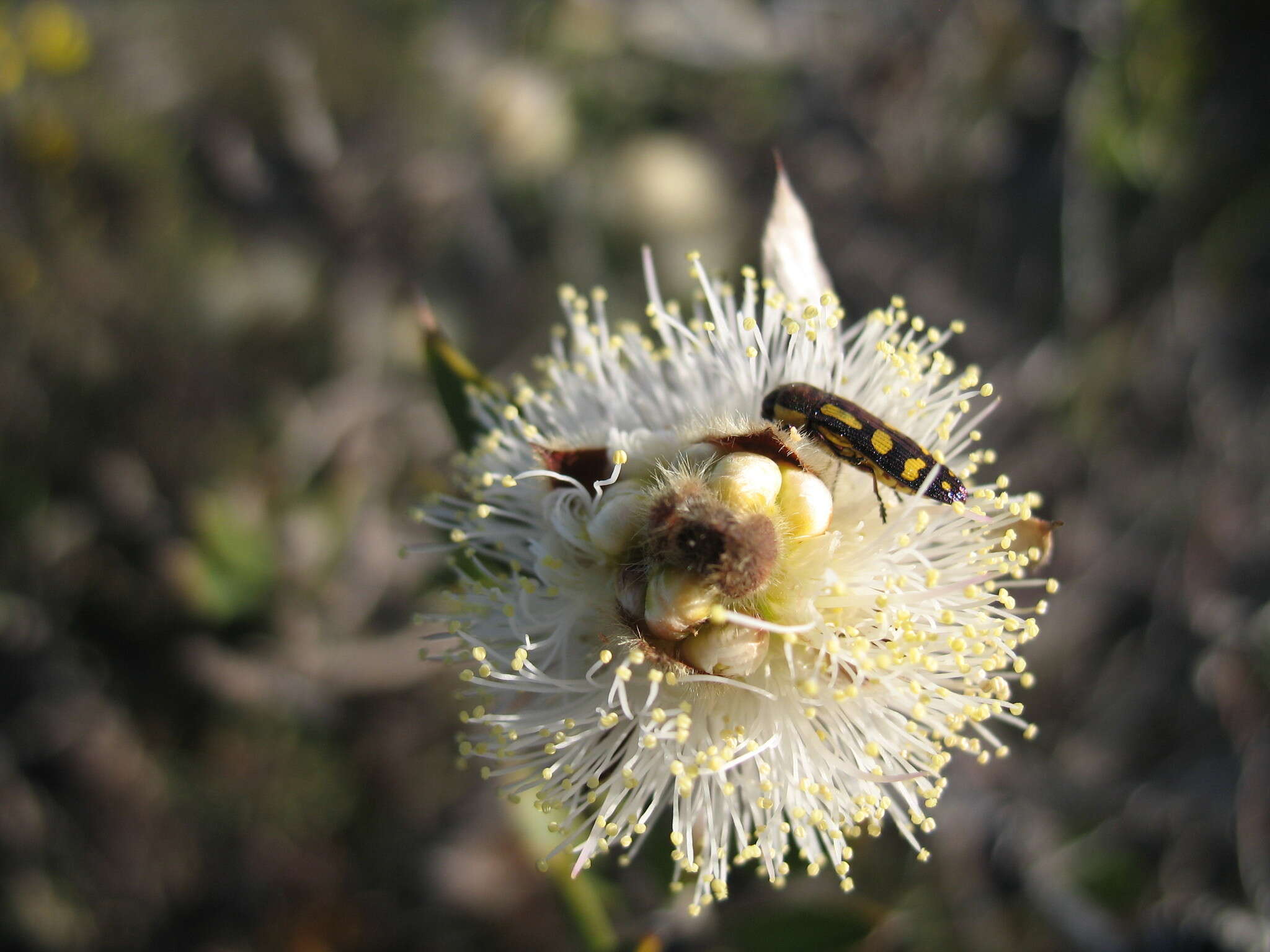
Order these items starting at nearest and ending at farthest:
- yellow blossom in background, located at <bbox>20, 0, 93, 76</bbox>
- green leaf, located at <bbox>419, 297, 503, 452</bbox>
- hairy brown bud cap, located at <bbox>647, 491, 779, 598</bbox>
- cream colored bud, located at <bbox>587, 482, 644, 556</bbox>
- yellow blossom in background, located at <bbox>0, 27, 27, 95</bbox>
Answer: hairy brown bud cap, located at <bbox>647, 491, 779, 598</bbox>, cream colored bud, located at <bbox>587, 482, 644, 556</bbox>, green leaf, located at <bbox>419, 297, 503, 452</bbox>, yellow blossom in background, located at <bbox>0, 27, 27, 95</bbox>, yellow blossom in background, located at <bbox>20, 0, 93, 76</bbox>

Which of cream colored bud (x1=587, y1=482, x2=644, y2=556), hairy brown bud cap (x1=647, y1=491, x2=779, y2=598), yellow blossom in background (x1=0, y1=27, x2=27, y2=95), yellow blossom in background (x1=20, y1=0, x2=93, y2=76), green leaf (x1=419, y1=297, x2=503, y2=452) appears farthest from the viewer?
yellow blossom in background (x1=20, y1=0, x2=93, y2=76)

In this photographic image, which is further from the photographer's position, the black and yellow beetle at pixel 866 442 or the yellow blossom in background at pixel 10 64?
the yellow blossom in background at pixel 10 64

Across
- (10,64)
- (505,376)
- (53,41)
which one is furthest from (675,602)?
(53,41)

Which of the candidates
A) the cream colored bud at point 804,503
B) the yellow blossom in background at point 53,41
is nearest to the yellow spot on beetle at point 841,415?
the cream colored bud at point 804,503

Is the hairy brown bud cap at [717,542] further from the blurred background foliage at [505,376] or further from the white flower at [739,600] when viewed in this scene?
the blurred background foliage at [505,376]

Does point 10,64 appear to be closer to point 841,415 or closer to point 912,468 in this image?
point 841,415

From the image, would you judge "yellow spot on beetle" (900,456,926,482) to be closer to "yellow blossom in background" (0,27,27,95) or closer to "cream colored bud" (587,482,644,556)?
"cream colored bud" (587,482,644,556)


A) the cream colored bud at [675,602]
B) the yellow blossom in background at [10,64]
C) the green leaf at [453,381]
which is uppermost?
the yellow blossom in background at [10,64]

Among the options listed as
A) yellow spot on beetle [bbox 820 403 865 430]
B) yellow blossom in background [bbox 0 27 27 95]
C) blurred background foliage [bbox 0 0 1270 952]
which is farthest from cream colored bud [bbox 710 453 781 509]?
yellow blossom in background [bbox 0 27 27 95]
